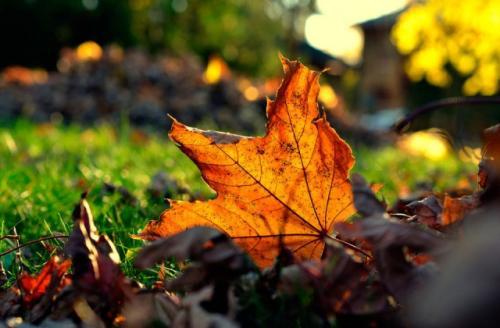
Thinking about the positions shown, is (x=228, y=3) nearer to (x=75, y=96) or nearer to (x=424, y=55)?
(x=424, y=55)

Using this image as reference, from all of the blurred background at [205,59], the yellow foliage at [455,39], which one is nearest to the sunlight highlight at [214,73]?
the blurred background at [205,59]

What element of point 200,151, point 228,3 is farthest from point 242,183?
point 228,3

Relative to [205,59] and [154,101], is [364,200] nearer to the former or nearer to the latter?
[154,101]

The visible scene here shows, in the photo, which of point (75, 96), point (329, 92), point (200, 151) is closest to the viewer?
point (200, 151)

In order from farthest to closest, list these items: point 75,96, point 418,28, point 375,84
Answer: point 375,84
point 418,28
point 75,96

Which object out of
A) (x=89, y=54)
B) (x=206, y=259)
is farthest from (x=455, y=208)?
(x=89, y=54)

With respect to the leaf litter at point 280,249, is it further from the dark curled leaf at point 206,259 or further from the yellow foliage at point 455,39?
the yellow foliage at point 455,39
